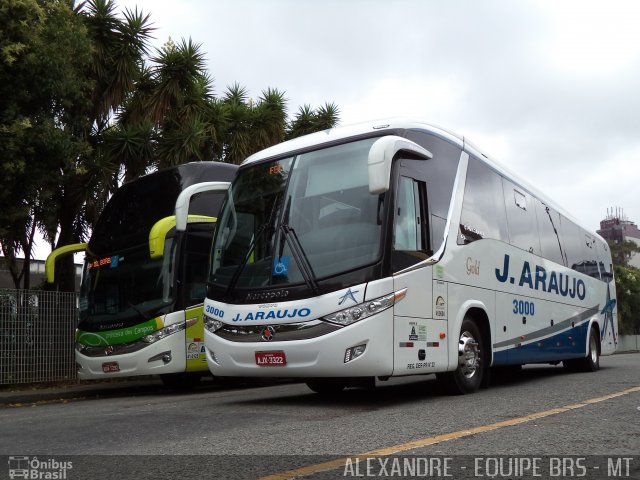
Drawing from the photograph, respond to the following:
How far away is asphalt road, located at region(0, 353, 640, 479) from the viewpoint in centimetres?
443

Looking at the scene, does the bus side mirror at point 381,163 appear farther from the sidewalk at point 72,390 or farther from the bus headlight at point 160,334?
the sidewalk at point 72,390

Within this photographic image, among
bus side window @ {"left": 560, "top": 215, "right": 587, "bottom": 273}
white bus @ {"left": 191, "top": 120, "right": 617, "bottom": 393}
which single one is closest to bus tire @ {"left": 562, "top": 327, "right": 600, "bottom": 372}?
bus side window @ {"left": 560, "top": 215, "right": 587, "bottom": 273}

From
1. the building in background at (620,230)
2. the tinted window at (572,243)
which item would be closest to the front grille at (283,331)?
the tinted window at (572,243)

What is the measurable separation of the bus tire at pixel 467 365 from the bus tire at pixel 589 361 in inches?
221

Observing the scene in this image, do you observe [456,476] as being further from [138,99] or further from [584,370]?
[138,99]

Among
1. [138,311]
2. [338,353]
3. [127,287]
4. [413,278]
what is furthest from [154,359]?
[413,278]

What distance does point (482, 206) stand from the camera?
384 inches

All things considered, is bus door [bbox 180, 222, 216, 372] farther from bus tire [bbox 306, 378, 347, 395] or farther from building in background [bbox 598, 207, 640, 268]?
building in background [bbox 598, 207, 640, 268]

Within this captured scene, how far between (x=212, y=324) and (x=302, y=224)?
1623 mm

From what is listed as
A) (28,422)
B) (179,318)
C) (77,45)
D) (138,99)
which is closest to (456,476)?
(28,422)

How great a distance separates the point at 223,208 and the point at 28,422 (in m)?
3.34

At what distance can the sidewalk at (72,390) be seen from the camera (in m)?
11.5

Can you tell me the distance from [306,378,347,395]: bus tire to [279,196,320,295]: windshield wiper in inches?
75.2

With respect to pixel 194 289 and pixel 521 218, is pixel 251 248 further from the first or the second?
pixel 521 218
